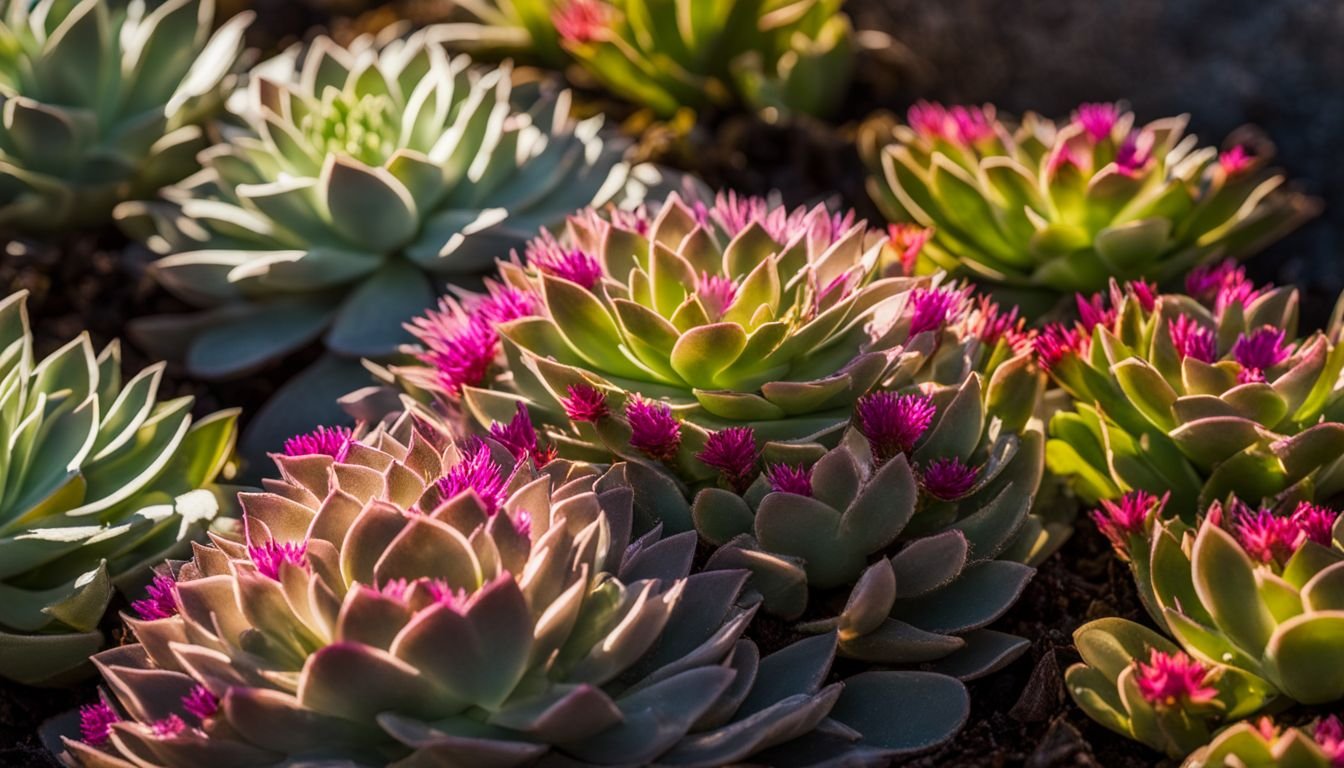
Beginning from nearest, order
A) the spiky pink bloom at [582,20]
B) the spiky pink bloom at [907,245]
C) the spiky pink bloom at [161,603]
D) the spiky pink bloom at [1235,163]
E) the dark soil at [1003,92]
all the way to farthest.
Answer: the spiky pink bloom at [161,603] < the spiky pink bloom at [907,245] < the spiky pink bloom at [1235,163] < the dark soil at [1003,92] < the spiky pink bloom at [582,20]

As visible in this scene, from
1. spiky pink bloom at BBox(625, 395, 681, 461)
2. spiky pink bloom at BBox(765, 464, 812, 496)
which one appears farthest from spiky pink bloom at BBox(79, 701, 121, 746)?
spiky pink bloom at BBox(765, 464, 812, 496)

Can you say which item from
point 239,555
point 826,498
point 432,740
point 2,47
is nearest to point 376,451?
point 239,555

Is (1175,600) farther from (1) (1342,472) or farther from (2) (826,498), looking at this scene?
(2) (826,498)

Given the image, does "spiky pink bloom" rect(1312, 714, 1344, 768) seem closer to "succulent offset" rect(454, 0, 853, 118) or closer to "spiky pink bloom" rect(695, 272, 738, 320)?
"spiky pink bloom" rect(695, 272, 738, 320)

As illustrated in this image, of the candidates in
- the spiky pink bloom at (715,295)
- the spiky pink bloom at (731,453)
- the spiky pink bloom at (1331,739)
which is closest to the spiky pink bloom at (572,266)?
the spiky pink bloom at (715,295)

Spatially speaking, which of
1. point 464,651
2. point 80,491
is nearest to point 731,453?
point 464,651

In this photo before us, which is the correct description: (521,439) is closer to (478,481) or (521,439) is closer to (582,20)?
(478,481)

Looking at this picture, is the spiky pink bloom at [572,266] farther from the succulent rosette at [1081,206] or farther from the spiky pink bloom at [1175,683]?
the spiky pink bloom at [1175,683]
